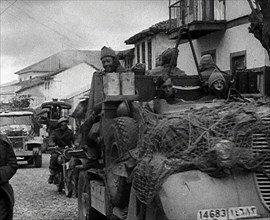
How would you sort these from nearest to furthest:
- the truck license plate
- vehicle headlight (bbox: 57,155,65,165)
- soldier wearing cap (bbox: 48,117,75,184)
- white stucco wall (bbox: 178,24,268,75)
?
the truck license plate → vehicle headlight (bbox: 57,155,65,165) → soldier wearing cap (bbox: 48,117,75,184) → white stucco wall (bbox: 178,24,268,75)

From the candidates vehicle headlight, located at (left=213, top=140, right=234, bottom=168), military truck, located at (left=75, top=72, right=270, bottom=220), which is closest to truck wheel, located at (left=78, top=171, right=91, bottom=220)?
military truck, located at (left=75, top=72, right=270, bottom=220)

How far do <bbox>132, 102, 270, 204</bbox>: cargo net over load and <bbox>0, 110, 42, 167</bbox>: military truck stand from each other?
2028 centimetres

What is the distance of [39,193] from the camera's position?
52.5 ft

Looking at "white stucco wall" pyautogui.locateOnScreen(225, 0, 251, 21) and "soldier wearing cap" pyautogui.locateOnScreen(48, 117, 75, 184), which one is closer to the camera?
"soldier wearing cap" pyautogui.locateOnScreen(48, 117, 75, 184)

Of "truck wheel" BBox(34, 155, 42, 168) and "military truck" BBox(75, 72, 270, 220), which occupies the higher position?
"military truck" BBox(75, 72, 270, 220)

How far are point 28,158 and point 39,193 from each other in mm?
11204

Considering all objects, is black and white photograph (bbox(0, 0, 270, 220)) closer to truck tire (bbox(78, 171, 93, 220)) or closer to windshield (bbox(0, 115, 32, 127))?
truck tire (bbox(78, 171, 93, 220))

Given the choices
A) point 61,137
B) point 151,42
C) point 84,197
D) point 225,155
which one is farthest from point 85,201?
point 151,42

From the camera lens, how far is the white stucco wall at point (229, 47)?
22.7 metres

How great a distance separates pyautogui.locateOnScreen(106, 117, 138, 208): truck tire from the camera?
7488mm

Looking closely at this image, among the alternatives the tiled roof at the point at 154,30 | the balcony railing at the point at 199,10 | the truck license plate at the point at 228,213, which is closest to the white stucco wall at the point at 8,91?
the tiled roof at the point at 154,30

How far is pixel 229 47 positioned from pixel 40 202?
42.5 ft

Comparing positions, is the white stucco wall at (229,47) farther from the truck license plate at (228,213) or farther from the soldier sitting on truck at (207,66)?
the truck license plate at (228,213)

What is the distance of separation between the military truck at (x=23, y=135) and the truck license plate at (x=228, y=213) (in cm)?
2102
